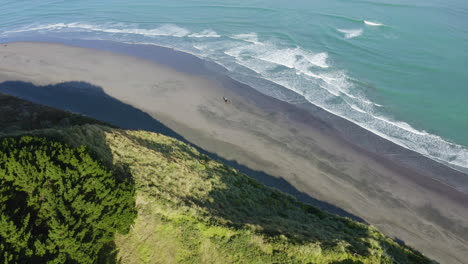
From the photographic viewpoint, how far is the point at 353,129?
119 feet

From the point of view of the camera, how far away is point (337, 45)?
176 feet

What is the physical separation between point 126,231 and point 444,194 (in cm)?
2807

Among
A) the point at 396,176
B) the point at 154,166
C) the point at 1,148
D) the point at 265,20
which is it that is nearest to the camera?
the point at 1,148

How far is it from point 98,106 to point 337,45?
133ft

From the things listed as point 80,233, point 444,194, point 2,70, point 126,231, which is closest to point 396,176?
Answer: point 444,194

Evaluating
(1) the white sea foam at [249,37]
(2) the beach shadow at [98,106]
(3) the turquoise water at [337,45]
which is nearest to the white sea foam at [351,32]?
(3) the turquoise water at [337,45]

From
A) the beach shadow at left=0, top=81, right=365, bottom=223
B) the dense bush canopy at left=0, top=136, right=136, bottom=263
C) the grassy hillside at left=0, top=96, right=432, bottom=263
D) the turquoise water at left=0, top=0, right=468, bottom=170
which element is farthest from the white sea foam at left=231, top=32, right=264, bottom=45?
the dense bush canopy at left=0, top=136, right=136, bottom=263

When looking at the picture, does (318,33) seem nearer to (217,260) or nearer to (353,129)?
(353,129)

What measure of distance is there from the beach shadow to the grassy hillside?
432cm

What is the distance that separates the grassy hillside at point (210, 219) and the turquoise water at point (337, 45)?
60.5 ft

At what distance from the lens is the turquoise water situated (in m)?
37.9

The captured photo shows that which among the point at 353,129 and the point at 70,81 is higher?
the point at 70,81

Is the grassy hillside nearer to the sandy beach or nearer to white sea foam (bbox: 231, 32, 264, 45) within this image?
the sandy beach

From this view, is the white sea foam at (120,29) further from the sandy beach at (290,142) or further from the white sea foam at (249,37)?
the sandy beach at (290,142)
